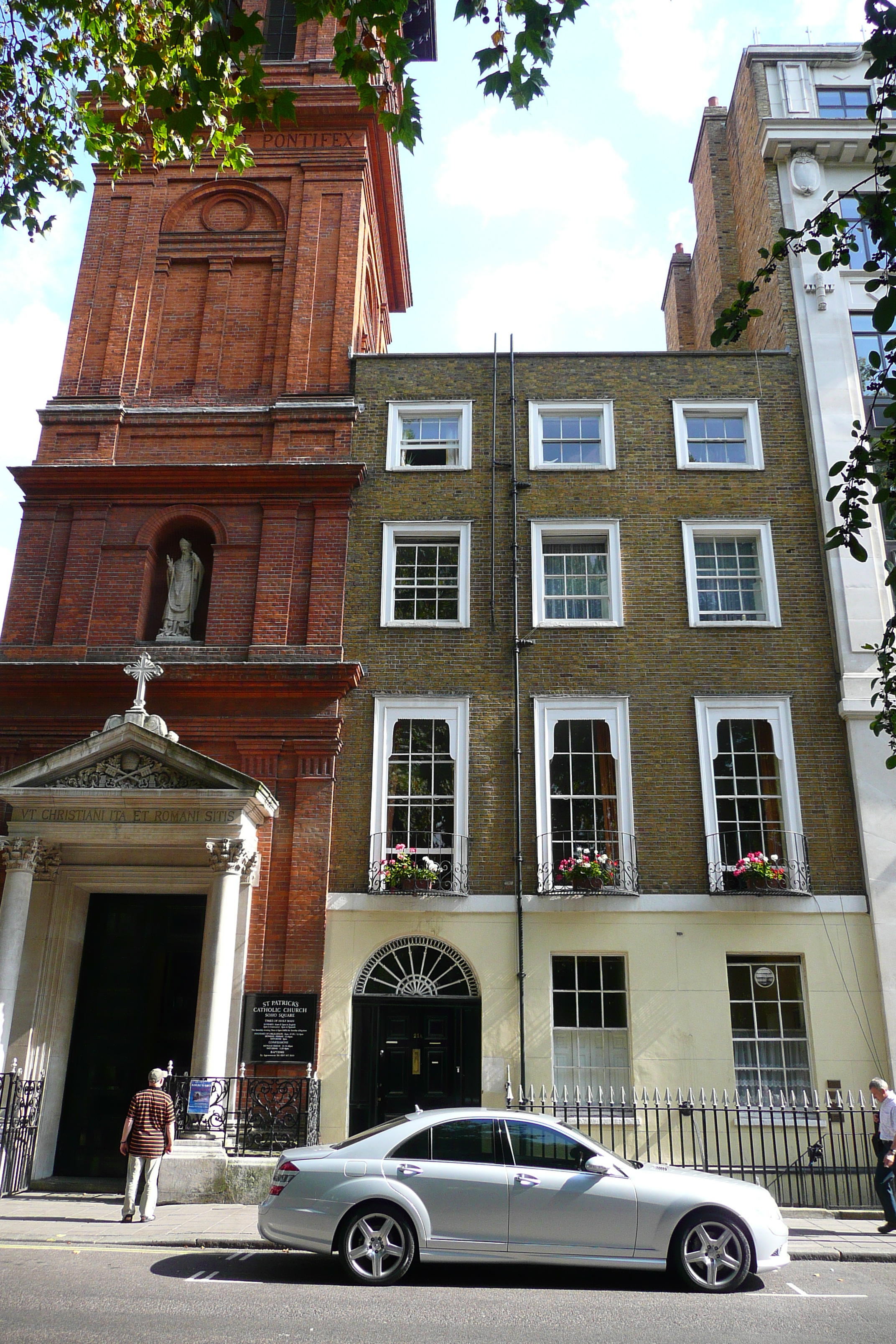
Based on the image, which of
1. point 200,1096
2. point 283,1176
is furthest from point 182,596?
point 283,1176

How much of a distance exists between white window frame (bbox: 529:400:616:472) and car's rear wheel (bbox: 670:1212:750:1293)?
42.2ft

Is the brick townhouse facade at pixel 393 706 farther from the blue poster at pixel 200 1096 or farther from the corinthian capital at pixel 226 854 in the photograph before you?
the blue poster at pixel 200 1096

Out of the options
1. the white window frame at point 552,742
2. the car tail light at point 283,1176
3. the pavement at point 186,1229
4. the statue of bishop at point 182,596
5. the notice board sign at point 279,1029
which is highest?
the statue of bishop at point 182,596

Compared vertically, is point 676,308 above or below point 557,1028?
above

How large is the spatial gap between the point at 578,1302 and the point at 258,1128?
739cm

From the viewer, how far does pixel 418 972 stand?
15.9m

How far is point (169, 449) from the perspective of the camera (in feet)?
62.5

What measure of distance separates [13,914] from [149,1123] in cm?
406

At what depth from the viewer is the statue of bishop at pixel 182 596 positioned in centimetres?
1789

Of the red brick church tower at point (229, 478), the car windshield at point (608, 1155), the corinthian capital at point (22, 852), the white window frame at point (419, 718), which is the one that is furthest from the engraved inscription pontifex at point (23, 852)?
the car windshield at point (608, 1155)

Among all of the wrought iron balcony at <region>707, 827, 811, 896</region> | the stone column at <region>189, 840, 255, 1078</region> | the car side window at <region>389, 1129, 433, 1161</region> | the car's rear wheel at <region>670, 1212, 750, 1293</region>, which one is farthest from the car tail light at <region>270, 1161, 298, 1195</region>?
the wrought iron balcony at <region>707, 827, 811, 896</region>

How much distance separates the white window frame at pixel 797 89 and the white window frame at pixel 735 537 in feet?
30.3

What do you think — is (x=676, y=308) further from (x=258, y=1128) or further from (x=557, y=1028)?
(x=258, y=1128)

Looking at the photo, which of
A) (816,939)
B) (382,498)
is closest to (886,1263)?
(816,939)
